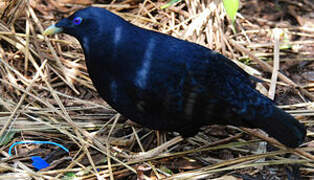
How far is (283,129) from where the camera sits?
8.90 feet

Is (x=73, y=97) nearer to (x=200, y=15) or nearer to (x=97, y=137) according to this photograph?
(x=97, y=137)

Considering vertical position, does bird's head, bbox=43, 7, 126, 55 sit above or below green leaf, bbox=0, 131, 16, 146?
above

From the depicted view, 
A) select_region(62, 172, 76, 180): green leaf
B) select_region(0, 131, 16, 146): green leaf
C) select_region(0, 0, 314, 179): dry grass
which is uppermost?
select_region(0, 0, 314, 179): dry grass

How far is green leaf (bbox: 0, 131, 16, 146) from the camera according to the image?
3170 mm

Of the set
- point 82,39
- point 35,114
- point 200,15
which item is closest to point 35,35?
point 35,114

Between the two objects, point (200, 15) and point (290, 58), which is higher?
point (200, 15)

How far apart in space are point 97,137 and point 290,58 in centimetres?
207

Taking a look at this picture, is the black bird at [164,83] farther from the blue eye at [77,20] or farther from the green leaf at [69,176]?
the green leaf at [69,176]

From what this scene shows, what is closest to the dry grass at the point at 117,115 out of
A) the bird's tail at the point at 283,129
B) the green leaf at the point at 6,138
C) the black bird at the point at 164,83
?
the green leaf at the point at 6,138

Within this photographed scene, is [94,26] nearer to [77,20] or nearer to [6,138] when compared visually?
[77,20]

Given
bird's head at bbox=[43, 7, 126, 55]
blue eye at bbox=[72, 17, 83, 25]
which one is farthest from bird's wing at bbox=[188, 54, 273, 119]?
blue eye at bbox=[72, 17, 83, 25]

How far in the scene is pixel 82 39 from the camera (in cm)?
282

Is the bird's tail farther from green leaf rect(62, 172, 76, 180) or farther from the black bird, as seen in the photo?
green leaf rect(62, 172, 76, 180)

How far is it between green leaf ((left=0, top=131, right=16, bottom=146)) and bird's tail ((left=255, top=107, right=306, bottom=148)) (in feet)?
6.25
